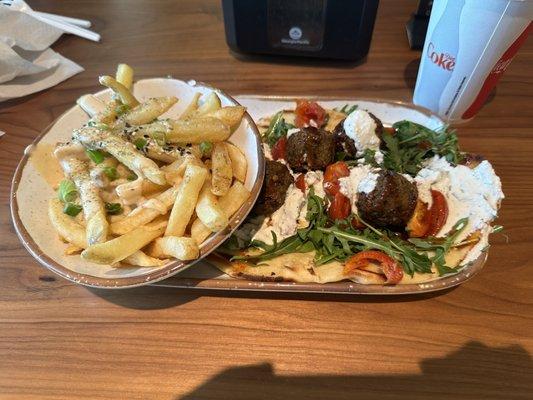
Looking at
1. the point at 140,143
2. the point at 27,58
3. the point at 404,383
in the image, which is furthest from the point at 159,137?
the point at 27,58

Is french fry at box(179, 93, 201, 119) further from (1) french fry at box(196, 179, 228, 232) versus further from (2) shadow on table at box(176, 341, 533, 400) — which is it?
(2) shadow on table at box(176, 341, 533, 400)

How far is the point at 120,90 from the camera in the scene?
1683 millimetres

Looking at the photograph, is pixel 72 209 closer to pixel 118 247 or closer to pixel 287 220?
pixel 118 247

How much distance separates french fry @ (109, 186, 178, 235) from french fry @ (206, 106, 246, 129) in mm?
386

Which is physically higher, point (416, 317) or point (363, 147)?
point (363, 147)

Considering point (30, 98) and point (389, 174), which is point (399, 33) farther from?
point (30, 98)

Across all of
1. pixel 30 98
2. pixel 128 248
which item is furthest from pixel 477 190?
pixel 30 98

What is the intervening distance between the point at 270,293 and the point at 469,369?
82cm

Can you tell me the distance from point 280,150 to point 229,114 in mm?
367

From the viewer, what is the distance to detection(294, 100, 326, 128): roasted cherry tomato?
2.04m

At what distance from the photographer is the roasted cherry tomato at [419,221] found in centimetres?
165

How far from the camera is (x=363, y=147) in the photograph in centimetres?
184

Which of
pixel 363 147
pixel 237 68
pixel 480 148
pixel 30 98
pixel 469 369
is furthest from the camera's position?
pixel 237 68

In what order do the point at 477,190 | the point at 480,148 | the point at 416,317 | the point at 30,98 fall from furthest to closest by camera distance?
the point at 30,98 → the point at 480,148 → the point at 477,190 → the point at 416,317
